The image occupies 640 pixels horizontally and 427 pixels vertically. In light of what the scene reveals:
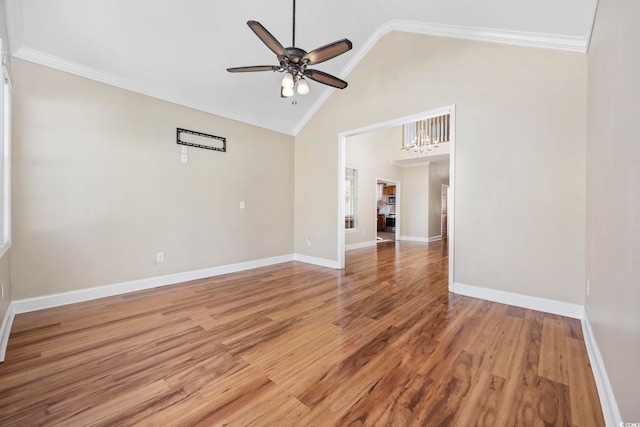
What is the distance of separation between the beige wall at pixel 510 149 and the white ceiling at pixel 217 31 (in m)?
0.23

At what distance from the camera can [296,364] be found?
181cm

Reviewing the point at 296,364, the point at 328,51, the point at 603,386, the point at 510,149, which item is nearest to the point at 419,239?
the point at 510,149

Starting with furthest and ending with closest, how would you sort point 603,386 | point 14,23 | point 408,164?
point 408,164
point 14,23
point 603,386

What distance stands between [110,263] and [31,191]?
108 centimetres

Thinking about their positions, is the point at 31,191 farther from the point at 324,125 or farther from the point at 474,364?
the point at 474,364

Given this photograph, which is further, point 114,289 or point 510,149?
point 114,289

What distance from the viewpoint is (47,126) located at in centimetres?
279

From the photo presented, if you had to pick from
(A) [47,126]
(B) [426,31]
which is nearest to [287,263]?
(A) [47,126]

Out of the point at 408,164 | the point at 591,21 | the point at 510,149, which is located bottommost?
the point at 510,149

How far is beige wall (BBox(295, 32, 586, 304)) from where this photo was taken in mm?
2639

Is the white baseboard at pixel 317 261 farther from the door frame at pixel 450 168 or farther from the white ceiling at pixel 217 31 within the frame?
the white ceiling at pixel 217 31

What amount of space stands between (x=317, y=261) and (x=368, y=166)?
362 centimetres

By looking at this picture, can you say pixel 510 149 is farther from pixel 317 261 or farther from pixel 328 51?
pixel 317 261

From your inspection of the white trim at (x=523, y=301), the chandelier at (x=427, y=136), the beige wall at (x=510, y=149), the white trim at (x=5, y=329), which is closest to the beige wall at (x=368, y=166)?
the chandelier at (x=427, y=136)
